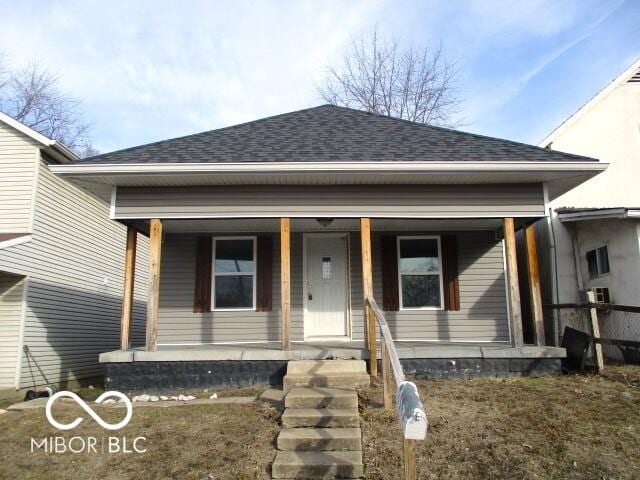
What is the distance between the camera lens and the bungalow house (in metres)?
6.80

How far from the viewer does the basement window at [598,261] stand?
29.0 ft

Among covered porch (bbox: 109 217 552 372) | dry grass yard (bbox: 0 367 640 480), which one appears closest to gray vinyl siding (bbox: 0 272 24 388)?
covered porch (bbox: 109 217 552 372)

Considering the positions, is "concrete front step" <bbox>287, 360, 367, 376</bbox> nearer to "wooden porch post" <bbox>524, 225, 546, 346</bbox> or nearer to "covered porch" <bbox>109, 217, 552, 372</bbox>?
"covered porch" <bbox>109, 217, 552, 372</bbox>

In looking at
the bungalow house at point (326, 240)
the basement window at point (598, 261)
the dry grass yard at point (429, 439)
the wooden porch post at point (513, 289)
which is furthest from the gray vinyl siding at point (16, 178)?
the basement window at point (598, 261)

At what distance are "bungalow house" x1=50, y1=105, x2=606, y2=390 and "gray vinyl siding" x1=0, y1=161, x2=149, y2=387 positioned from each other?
103 inches

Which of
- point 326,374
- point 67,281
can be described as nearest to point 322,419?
point 326,374

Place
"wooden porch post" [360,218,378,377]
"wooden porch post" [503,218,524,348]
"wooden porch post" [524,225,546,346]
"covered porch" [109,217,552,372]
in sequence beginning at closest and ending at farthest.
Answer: "wooden porch post" [360,218,378,377], "wooden porch post" [503,218,524,348], "wooden porch post" [524,225,546,346], "covered porch" [109,217,552,372]

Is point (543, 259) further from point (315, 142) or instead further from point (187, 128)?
point (187, 128)

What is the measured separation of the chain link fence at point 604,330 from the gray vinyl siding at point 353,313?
47.9 inches

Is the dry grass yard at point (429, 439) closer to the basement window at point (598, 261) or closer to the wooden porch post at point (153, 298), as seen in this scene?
the wooden porch post at point (153, 298)

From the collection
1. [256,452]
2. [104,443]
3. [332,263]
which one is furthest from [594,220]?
[104,443]

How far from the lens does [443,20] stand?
543 inches

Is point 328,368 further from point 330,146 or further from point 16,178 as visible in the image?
point 16,178

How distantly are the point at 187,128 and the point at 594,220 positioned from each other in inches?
859
